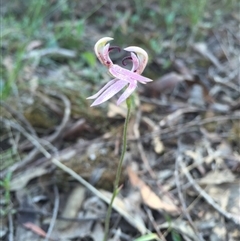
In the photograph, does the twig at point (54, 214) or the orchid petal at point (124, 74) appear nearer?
the orchid petal at point (124, 74)

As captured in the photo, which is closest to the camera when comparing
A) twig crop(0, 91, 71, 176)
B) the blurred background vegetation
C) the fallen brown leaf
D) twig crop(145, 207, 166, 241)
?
twig crop(145, 207, 166, 241)

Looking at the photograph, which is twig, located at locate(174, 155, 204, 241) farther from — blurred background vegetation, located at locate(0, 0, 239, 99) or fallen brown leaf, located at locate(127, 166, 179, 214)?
blurred background vegetation, located at locate(0, 0, 239, 99)

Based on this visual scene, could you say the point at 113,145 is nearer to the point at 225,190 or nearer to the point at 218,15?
the point at 225,190

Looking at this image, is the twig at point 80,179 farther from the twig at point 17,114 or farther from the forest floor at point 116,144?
the twig at point 17,114

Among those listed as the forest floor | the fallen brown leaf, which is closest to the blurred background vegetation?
the forest floor

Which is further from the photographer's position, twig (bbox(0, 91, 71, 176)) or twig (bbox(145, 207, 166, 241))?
twig (bbox(0, 91, 71, 176))

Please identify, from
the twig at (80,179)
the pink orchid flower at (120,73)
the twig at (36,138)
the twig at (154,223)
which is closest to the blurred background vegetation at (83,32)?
the twig at (36,138)

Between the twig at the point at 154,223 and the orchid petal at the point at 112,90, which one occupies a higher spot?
the orchid petal at the point at 112,90

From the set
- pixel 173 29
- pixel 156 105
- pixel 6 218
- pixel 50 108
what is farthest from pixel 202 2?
pixel 6 218

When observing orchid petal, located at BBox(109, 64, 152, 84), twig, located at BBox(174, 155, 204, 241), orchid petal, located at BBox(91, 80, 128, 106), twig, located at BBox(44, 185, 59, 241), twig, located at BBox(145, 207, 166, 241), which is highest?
orchid petal, located at BBox(109, 64, 152, 84)

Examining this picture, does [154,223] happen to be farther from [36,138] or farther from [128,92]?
[128,92]

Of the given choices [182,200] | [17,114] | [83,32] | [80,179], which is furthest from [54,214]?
[83,32]
